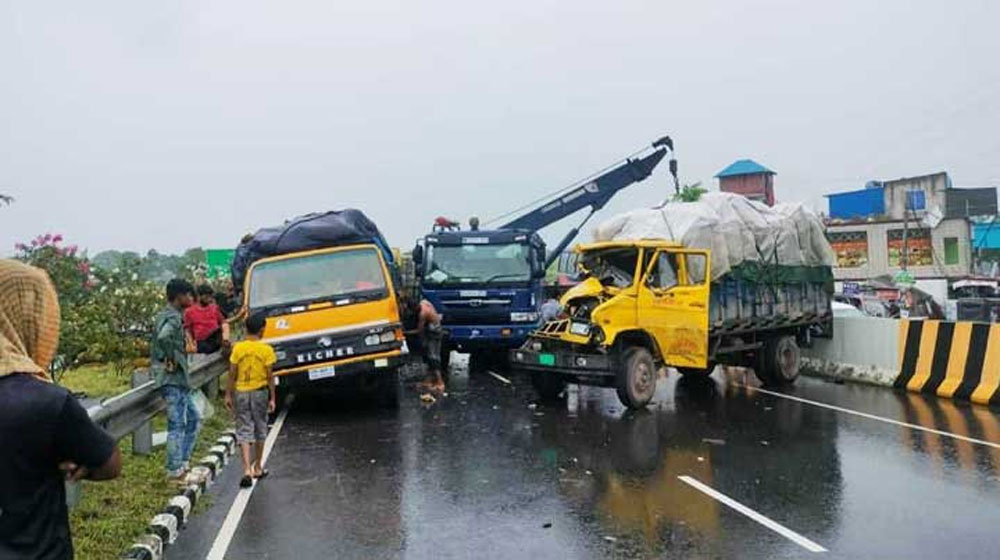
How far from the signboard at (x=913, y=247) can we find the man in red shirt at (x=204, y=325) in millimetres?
41756

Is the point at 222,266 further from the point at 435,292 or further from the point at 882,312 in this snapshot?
the point at 882,312

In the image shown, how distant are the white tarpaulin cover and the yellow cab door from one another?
3.15ft

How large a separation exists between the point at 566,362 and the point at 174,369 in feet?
19.1

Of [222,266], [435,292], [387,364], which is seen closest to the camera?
[387,364]

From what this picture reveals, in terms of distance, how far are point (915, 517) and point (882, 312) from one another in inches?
900

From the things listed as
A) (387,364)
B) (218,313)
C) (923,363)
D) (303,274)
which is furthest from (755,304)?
(218,313)

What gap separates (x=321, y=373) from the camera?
11602mm

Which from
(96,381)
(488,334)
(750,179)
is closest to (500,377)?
(488,334)

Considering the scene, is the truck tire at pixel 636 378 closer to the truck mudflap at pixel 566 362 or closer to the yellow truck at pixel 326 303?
the truck mudflap at pixel 566 362

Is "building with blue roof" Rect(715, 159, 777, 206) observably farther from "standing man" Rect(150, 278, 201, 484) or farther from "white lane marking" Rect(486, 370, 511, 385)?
"standing man" Rect(150, 278, 201, 484)

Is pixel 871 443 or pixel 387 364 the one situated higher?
pixel 387 364

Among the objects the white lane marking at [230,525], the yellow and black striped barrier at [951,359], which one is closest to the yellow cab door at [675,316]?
the yellow and black striped barrier at [951,359]

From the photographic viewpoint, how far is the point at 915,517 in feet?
21.4

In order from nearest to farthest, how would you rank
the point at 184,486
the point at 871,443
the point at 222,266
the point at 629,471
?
the point at 184,486 < the point at 629,471 < the point at 871,443 < the point at 222,266
